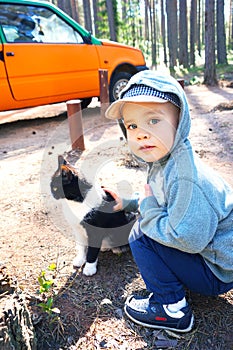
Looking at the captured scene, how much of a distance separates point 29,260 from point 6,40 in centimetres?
446

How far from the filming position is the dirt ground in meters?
1.68

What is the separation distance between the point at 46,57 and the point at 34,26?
609 millimetres

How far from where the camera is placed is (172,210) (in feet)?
4.76

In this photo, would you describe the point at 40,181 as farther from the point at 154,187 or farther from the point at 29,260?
the point at 154,187

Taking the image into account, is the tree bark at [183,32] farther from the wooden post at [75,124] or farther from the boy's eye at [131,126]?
the boy's eye at [131,126]

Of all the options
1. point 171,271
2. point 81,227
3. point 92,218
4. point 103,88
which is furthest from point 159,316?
point 103,88

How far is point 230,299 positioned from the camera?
6.16 ft

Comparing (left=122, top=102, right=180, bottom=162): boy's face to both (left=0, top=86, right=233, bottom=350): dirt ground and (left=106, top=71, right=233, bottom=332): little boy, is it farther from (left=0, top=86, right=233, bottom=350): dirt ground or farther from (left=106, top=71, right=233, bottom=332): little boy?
(left=0, top=86, right=233, bottom=350): dirt ground

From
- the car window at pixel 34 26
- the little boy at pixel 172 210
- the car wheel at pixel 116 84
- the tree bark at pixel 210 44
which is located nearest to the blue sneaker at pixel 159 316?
the little boy at pixel 172 210

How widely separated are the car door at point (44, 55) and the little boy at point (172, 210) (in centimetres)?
464

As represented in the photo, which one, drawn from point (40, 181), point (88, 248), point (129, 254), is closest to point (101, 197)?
point (88, 248)

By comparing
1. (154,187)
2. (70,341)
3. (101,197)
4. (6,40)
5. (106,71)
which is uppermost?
(6,40)

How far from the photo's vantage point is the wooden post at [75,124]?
477cm

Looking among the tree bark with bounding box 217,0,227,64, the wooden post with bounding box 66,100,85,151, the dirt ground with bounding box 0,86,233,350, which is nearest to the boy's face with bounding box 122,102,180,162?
the dirt ground with bounding box 0,86,233,350
